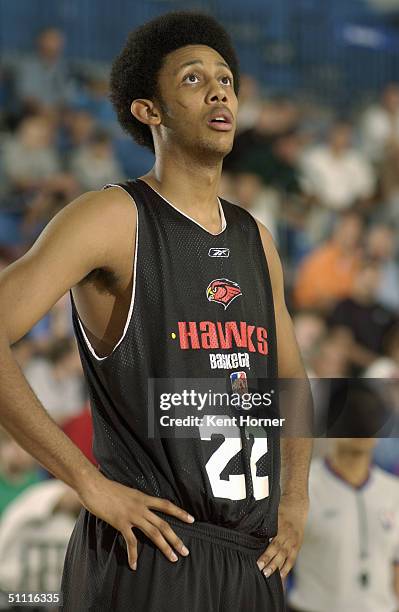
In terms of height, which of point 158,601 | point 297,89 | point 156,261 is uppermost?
point 297,89

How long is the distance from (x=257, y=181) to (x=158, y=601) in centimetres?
519

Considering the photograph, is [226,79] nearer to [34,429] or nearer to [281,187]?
[34,429]

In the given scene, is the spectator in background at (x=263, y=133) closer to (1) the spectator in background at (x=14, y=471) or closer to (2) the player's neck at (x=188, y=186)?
(1) the spectator in background at (x=14, y=471)

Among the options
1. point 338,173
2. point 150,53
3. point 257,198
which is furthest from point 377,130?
point 150,53

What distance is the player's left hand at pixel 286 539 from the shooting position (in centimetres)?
223

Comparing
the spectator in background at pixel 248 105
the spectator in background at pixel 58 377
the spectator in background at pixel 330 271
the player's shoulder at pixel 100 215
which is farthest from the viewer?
the spectator in background at pixel 248 105

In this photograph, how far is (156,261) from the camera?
7.09ft

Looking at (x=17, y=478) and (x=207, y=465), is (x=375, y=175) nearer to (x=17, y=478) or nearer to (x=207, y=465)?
(x=17, y=478)

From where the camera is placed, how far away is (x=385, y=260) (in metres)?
7.15

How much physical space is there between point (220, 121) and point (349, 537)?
190cm

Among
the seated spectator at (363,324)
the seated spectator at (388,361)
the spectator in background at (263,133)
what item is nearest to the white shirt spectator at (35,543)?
the seated spectator at (388,361)

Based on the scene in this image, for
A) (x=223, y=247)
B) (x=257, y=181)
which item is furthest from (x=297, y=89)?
(x=223, y=247)

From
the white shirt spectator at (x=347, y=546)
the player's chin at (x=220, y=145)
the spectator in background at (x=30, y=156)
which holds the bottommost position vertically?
the white shirt spectator at (x=347, y=546)

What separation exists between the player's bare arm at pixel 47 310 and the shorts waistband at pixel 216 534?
35mm
